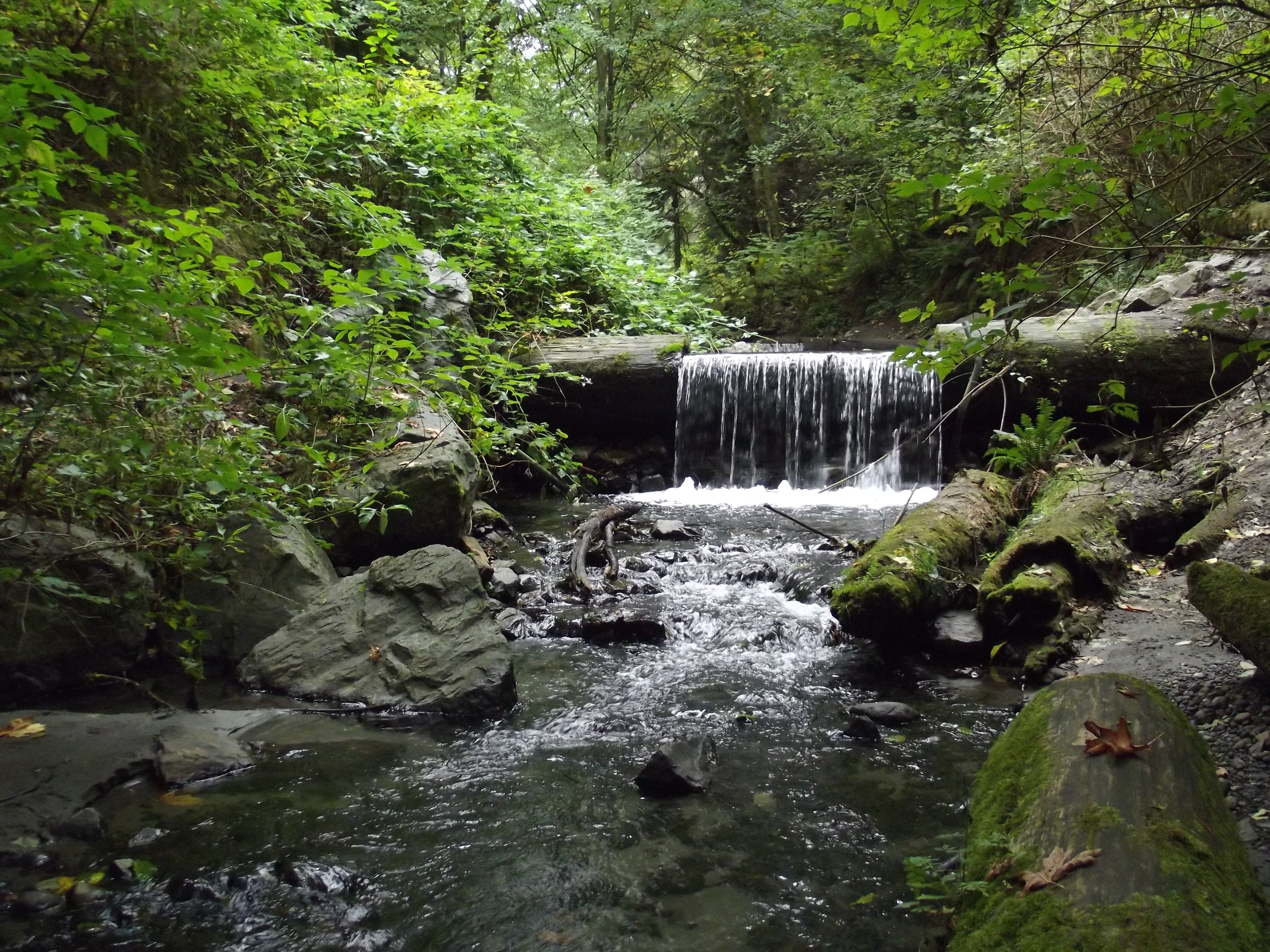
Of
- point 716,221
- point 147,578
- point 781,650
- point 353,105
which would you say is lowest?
point 781,650

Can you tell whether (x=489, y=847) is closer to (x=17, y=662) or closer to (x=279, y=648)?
(x=279, y=648)

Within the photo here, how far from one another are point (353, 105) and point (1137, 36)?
8186 mm

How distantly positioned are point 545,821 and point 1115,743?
91.3 inches

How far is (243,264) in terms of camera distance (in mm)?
7094

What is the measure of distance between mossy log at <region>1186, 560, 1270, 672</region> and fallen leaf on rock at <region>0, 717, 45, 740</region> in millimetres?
5539

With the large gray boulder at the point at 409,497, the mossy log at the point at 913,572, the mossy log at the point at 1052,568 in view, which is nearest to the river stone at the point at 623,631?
the mossy log at the point at 913,572

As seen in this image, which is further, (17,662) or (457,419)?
(457,419)

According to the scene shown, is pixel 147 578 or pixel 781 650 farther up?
pixel 147 578

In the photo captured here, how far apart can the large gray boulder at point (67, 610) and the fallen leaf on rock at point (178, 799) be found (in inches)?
38.2

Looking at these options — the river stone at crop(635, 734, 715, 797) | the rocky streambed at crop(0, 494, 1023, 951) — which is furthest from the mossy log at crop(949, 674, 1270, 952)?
the river stone at crop(635, 734, 715, 797)

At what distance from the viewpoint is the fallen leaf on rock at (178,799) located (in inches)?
141

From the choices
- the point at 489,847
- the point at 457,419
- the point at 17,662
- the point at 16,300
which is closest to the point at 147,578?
the point at 17,662

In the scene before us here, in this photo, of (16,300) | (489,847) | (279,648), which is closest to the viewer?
(16,300)

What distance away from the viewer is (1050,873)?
2158 mm
